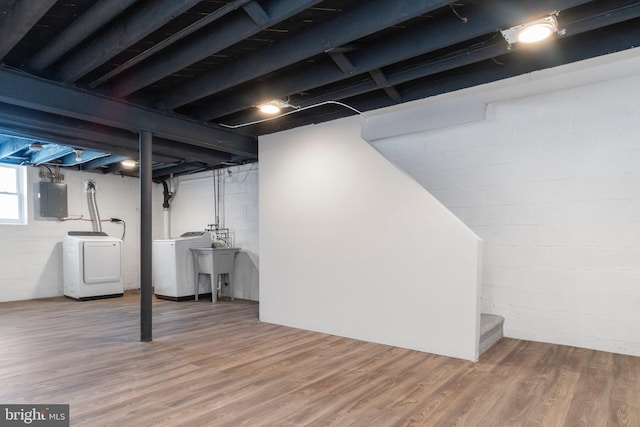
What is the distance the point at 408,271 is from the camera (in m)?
3.44

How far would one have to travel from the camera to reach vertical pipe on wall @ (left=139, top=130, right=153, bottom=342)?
12.1ft

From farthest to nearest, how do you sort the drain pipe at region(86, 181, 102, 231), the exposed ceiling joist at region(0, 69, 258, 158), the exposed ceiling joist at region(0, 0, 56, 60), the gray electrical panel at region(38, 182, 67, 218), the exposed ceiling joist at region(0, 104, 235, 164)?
1. the drain pipe at region(86, 181, 102, 231)
2. the gray electrical panel at region(38, 182, 67, 218)
3. the exposed ceiling joist at region(0, 104, 235, 164)
4. the exposed ceiling joist at region(0, 69, 258, 158)
5. the exposed ceiling joist at region(0, 0, 56, 60)

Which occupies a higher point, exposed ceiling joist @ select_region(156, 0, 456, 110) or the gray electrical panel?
exposed ceiling joist @ select_region(156, 0, 456, 110)

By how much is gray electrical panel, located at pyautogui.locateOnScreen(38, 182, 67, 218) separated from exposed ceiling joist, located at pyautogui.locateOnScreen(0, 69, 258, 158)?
12.1 ft

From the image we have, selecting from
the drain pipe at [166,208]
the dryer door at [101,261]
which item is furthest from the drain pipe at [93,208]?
the drain pipe at [166,208]

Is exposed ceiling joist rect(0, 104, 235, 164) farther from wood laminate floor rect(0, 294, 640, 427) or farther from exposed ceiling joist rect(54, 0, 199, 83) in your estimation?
wood laminate floor rect(0, 294, 640, 427)

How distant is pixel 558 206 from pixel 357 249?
73.5 inches

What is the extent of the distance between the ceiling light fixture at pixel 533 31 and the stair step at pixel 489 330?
2269 millimetres

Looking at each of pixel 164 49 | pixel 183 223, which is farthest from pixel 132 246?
pixel 164 49

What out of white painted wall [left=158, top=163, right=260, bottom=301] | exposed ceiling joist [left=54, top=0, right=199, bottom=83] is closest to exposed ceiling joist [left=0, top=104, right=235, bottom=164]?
exposed ceiling joist [left=54, top=0, right=199, bottom=83]

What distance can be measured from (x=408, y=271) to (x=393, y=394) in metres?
1.23

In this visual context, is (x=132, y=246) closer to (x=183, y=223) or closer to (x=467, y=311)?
(x=183, y=223)

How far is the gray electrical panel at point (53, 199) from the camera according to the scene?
249 inches

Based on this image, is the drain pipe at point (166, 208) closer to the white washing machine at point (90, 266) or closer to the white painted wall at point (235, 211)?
the white painted wall at point (235, 211)
